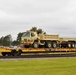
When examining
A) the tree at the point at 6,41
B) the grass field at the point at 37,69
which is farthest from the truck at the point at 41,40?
the tree at the point at 6,41

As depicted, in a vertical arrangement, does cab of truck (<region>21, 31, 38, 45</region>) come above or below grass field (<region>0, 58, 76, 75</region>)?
above

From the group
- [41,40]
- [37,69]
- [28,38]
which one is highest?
[28,38]

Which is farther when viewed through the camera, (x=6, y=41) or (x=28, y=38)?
(x=6, y=41)

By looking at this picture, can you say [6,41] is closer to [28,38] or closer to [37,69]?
[28,38]

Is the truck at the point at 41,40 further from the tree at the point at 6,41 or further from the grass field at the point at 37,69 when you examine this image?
the tree at the point at 6,41

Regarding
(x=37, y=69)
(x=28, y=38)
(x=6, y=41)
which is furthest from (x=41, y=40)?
(x=6, y=41)

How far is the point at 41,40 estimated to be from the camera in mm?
40906

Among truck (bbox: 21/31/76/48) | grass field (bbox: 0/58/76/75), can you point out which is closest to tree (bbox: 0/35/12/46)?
truck (bbox: 21/31/76/48)

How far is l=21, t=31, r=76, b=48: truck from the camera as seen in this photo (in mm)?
40000

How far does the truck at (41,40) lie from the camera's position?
131ft

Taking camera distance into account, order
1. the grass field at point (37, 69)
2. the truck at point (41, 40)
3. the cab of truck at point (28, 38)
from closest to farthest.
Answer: the grass field at point (37, 69) < the cab of truck at point (28, 38) < the truck at point (41, 40)

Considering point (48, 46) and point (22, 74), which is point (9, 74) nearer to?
point (22, 74)

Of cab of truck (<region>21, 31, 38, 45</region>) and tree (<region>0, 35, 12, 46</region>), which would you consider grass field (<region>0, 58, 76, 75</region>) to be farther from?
tree (<region>0, 35, 12, 46</region>)

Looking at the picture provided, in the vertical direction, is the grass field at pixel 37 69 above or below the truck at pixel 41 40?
below
